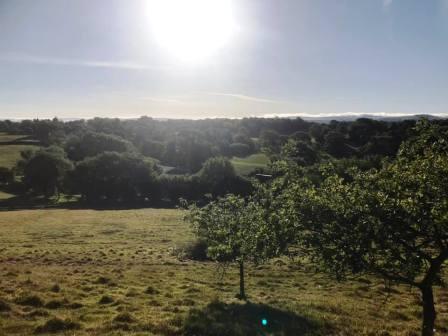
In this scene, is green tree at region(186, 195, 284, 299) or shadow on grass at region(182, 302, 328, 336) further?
green tree at region(186, 195, 284, 299)

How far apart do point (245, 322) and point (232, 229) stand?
22.9 ft

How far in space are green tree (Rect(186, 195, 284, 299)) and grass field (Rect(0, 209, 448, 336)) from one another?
2545 mm

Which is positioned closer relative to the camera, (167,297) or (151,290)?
(167,297)

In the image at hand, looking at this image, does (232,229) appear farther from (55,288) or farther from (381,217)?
(381,217)

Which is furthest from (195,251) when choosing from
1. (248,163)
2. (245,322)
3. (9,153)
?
(9,153)

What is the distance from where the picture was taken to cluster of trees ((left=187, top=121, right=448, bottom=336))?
13.1m

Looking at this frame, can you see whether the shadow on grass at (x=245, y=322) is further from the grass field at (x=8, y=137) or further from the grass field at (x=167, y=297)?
the grass field at (x=8, y=137)

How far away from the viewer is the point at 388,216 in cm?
1348

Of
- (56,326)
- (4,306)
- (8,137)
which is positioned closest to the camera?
(56,326)

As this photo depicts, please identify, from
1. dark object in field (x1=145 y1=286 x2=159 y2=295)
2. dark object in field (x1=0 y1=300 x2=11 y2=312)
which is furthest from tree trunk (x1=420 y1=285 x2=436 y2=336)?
dark object in field (x1=0 y1=300 x2=11 y2=312)

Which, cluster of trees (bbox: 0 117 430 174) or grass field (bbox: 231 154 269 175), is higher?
cluster of trees (bbox: 0 117 430 174)

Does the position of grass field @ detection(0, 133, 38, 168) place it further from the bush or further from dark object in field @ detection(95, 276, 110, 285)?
dark object in field @ detection(95, 276, 110, 285)

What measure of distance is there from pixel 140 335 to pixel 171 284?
12.3 m

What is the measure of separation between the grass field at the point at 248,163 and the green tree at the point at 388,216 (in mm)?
107318
